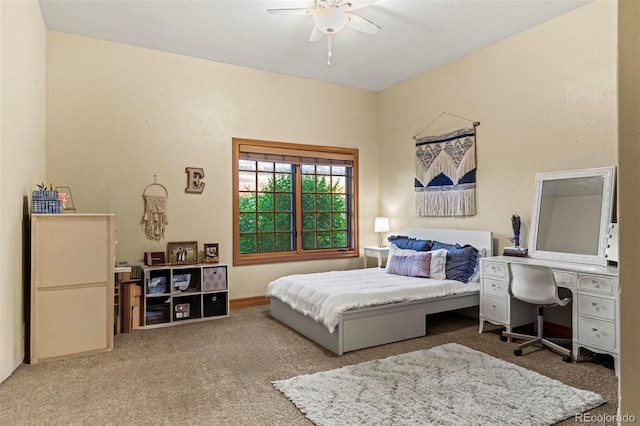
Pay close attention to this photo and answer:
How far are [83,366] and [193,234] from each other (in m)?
2.00

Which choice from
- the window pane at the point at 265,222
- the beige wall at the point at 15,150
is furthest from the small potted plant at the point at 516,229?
the beige wall at the point at 15,150

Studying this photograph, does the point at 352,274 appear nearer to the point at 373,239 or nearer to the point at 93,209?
the point at 373,239

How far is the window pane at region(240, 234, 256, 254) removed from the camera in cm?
520

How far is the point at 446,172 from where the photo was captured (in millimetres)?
4945

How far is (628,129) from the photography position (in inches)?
20.8

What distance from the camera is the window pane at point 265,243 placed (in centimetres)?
534

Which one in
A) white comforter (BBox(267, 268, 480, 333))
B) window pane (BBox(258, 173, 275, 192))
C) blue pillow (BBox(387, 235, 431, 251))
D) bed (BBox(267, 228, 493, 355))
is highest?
window pane (BBox(258, 173, 275, 192))

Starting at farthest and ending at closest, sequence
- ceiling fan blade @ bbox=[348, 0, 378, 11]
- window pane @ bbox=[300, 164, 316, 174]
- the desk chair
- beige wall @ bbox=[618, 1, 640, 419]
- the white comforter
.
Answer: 1. window pane @ bbox=[300, 164, 316, 174]
2. the white comforter
3. ceiling fan blade @ bbox=[348, 0, 378, 11]
4. the desk chair
5. beige wall @ bbox=[618, 1, 640, 419]

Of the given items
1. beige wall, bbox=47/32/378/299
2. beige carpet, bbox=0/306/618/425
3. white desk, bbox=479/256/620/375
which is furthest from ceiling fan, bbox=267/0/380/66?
beige carpet, bbox=0/306/618/425

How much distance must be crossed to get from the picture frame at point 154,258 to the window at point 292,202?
0.89 m

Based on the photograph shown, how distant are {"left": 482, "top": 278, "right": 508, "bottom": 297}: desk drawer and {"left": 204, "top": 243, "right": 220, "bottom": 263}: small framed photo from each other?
9.91 feet

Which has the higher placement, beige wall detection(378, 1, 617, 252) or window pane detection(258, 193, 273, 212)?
→ beige wall detection(378, 1, 617, 252)

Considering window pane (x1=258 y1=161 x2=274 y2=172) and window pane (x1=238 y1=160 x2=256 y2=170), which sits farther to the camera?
window pane (x1=258 y1=161 x2=274 y2=172)

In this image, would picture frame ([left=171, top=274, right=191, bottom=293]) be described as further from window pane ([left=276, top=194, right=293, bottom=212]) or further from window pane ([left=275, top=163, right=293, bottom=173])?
window pane ([left=275, top=163, right=293, bottom=173])
